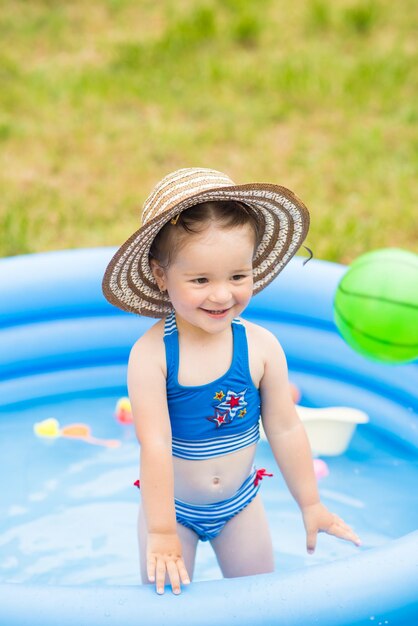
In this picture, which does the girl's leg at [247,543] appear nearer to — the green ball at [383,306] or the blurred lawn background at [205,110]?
the green ball at [383,306]

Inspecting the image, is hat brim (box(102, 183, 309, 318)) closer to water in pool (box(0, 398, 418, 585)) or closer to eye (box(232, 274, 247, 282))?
eye (box(232, 274, 247, 282))

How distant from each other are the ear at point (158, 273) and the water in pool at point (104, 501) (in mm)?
950

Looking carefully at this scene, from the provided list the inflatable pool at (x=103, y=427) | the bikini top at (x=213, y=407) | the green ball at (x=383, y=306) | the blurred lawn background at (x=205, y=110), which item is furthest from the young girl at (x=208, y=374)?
the blurred lawn background at (x=205, y=110)

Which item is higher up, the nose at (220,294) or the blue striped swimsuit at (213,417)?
the nose at (220,294)

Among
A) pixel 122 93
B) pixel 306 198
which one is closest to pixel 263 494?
pixel 306 198

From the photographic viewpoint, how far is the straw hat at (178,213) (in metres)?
1.98

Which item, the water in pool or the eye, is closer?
the eye

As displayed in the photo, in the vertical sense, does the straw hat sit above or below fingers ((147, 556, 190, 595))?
above

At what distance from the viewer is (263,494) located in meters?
3.01

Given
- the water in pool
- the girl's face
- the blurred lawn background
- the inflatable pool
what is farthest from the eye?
the blurred lawn background

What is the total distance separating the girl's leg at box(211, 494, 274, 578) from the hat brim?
53 centimetres

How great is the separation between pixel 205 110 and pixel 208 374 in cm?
370

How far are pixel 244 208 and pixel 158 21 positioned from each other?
Answer: 5.07 meters

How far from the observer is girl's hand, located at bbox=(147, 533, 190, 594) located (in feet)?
6.30
